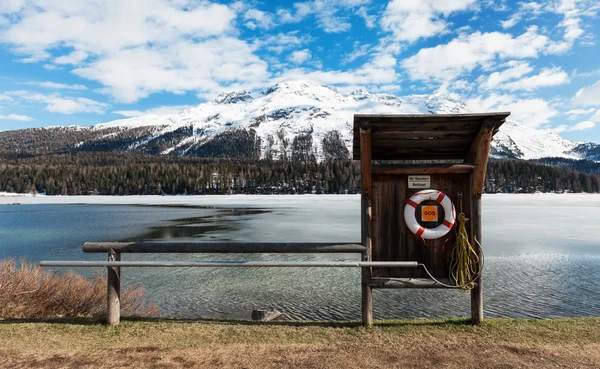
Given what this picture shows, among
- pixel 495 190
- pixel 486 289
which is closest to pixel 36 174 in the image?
pixel 495 190

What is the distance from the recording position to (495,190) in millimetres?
98188

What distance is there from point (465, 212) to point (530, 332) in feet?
5.71

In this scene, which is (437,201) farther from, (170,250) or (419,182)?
(170,250)

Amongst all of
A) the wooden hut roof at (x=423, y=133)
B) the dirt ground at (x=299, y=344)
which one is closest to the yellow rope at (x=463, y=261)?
the dirt ground at (x=299, y=344)

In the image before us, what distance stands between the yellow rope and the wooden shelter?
0.10 m

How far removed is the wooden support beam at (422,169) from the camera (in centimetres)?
563

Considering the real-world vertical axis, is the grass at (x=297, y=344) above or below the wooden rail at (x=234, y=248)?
below

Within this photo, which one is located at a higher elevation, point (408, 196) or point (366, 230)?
point (408, 196)

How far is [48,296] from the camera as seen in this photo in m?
7.80

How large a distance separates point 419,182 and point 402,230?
0.74 meters

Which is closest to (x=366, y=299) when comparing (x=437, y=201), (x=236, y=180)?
(x=437, y=201)

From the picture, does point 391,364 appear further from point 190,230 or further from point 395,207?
point 190,230

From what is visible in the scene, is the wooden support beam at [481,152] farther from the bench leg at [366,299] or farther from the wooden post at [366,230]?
the bench leg at [366,299]

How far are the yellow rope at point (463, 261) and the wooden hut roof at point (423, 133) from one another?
104cm
